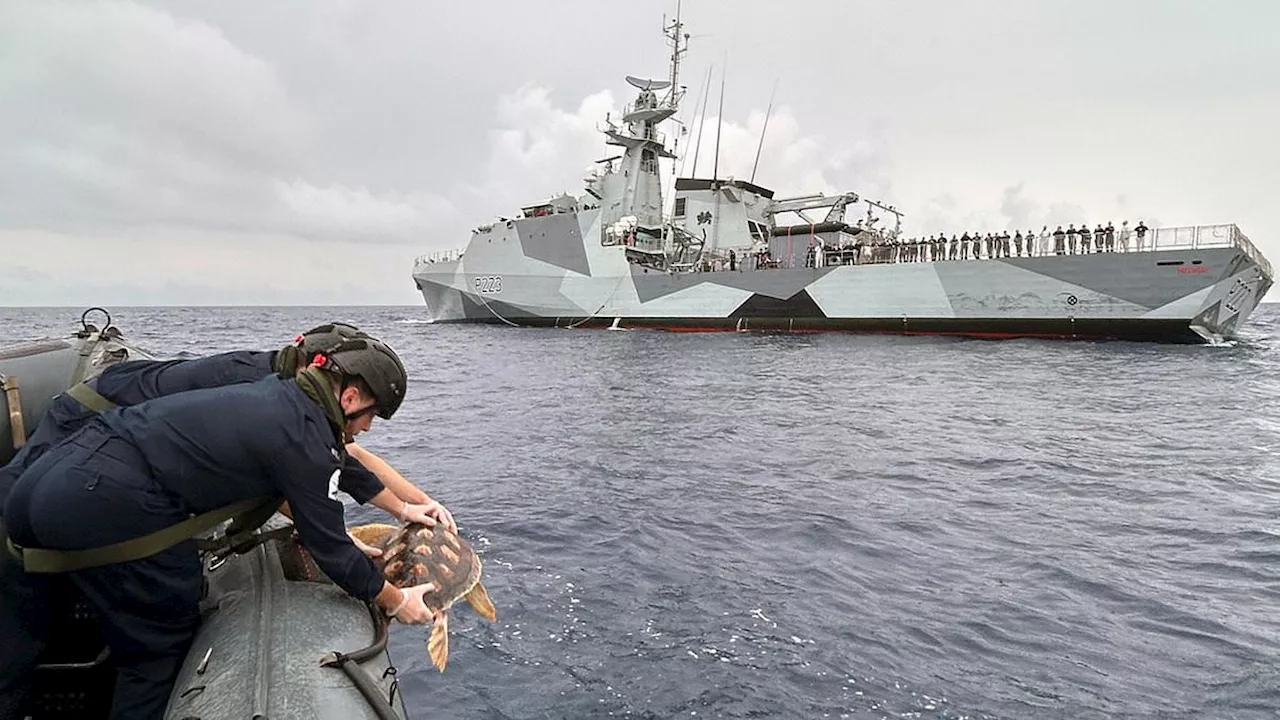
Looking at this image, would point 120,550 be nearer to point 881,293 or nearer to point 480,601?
point 480,601

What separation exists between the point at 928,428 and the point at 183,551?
12.3m

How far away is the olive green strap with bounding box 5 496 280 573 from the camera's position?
2.19 m

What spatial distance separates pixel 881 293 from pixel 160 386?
34051 millimetres

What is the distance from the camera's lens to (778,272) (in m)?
35.7

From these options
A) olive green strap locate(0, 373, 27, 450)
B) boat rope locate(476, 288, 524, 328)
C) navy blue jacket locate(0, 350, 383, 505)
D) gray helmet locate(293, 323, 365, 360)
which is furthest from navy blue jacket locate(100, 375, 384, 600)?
boat rope locate(476, 288, 524, 328)

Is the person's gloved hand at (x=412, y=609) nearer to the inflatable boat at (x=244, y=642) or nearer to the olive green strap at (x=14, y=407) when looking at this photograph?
the inflatable boat at (x=244, y=642)

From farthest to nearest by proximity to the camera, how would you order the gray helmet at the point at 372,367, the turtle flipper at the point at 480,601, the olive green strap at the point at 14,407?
the olive green strap at the point at 14,407 < the turtle flipper at the point at 480,601 < the gray helmet at the point at 372,367

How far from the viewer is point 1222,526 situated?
7.04 m

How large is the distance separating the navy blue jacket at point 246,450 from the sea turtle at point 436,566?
1.99 feet

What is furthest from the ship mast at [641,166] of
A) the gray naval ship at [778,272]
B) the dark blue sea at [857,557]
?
the dark blue sea at [857,557]

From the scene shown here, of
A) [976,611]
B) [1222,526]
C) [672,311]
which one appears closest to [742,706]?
[976,611]

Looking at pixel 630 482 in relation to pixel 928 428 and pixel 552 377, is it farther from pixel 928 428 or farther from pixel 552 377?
pixel 552 377

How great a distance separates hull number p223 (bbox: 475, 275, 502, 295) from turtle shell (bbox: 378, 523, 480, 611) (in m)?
41.9

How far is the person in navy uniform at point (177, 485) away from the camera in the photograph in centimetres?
217
